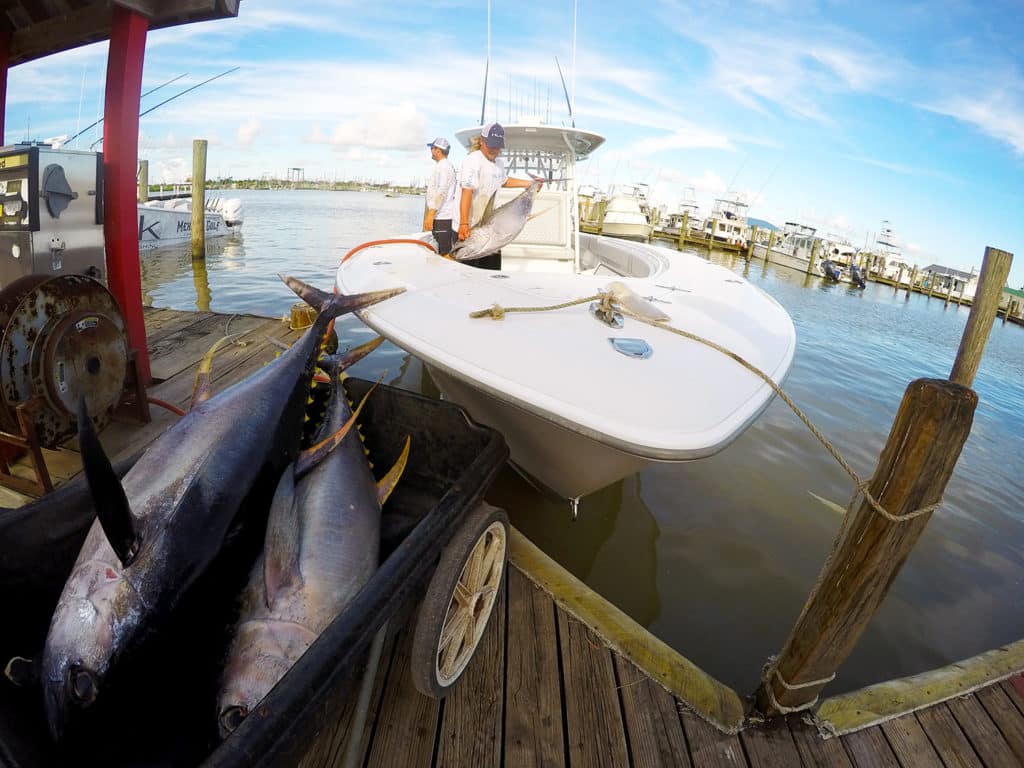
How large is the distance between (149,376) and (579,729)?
361 centimetres

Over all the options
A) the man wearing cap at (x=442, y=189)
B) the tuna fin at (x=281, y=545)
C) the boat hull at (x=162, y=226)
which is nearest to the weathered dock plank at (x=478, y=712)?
the tuna fin at (x=281, y=545)

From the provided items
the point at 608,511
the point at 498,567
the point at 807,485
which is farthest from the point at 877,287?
the point at 498,567

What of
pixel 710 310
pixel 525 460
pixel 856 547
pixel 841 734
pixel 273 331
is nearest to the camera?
pixel 856 547

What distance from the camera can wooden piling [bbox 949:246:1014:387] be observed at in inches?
88.0

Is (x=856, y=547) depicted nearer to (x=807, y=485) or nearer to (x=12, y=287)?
(x=807, y=485)

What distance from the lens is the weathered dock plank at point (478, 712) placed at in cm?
164

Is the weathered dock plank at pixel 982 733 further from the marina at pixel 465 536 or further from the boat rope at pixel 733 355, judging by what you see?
the boat rope at pixel 733 355

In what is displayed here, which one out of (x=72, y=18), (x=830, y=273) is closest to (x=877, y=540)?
(x=72, y=18)

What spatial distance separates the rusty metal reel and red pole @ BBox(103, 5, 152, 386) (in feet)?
1.32

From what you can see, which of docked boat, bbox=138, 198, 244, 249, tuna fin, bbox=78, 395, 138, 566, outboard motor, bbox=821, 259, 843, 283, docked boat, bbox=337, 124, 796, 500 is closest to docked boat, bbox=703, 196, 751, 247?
outboard motor, bbox=821, 259, 843, 283

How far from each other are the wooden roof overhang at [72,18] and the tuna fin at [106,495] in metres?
2.71

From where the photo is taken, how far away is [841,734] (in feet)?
6.15

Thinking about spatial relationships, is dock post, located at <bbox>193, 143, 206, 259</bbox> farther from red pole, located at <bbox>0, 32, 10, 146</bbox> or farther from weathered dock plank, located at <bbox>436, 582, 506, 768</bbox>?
weathered dock plank, located at <bbox>436, 582, 506, 768</bbox>

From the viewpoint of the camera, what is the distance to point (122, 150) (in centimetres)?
279
